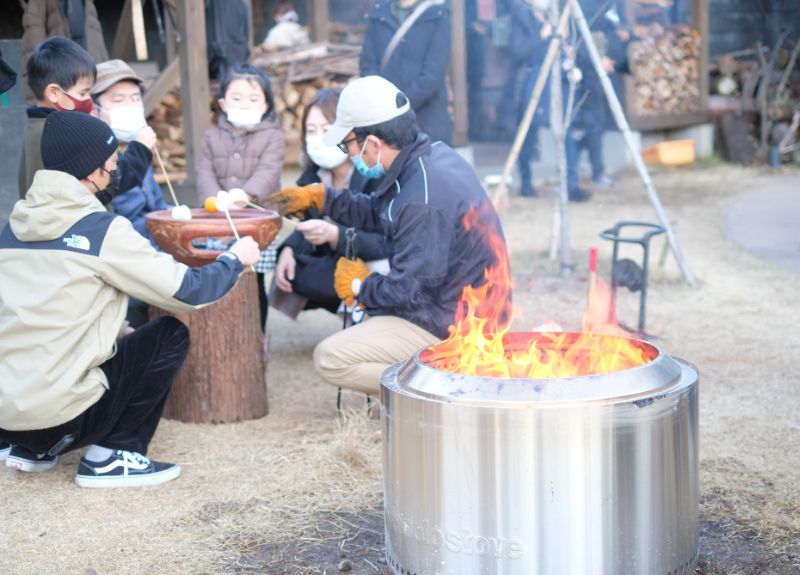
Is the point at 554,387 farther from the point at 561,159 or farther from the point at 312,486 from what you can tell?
the point at 561,159

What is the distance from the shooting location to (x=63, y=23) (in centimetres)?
715

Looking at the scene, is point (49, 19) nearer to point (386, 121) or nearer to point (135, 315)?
point (135, 315)

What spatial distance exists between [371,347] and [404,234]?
56 cm

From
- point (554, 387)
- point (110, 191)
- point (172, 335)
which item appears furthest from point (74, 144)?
point (554, 387)

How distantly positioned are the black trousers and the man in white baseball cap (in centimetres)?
62

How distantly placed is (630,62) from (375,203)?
8.08m

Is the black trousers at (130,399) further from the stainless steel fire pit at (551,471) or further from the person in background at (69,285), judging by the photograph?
the stainless steel fire pit at (551,471)

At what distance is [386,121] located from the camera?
13.0ft

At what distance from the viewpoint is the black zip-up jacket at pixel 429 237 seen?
154 inches

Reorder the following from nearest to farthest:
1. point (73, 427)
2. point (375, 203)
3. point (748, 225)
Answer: point (73, 427) → point (375, 203) → point (748, 225)

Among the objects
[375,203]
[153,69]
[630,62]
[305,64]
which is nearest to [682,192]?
[630,62]

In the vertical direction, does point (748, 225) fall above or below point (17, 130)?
below

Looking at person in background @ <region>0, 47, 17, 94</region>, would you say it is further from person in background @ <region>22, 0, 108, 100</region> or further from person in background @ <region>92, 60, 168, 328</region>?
person in background @ <region>22, 0, 108, 100</region>

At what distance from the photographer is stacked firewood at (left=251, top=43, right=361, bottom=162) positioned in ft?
32.5
